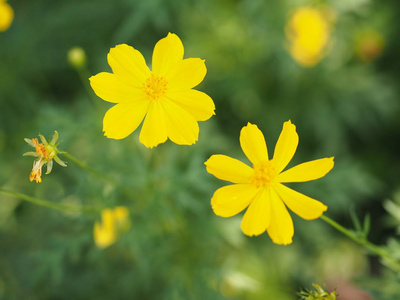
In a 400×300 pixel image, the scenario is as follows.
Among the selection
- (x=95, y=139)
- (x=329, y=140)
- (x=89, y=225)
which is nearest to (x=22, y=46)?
(x=95, y=139)

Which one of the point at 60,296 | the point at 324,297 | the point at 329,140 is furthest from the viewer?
the point at 329,140

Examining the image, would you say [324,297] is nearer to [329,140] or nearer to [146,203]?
[146,203]

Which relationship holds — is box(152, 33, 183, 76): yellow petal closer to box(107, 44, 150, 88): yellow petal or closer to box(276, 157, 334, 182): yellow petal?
box(107, 44, 150, 88): yellow petal

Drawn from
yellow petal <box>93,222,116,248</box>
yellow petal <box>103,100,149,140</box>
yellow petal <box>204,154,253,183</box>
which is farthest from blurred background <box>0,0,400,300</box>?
yellow petal <box>204,154,253,183</box>

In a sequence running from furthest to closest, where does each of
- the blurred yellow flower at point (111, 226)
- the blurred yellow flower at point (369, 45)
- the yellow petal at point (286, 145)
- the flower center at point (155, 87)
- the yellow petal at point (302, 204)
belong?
the blurred yellow flower at point (369, 45) < the blurred yellow flower at point (111, 226) < the flower center at point (155, 87) < the yellow petal at point (286, 145) < the yellow petal at point (302, 204)

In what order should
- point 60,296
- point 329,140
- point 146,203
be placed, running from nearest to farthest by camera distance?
point 146,203 → point 60,296 → point 329,140

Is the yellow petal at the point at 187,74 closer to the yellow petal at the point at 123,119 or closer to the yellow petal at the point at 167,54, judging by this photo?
the yellow petal at the point at 167,54

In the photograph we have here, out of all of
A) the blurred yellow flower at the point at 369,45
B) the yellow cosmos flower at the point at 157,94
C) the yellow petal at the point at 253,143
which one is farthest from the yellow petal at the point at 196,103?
the blurred yellow flower at the point at 369,45
